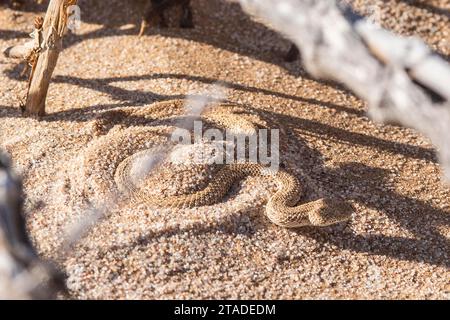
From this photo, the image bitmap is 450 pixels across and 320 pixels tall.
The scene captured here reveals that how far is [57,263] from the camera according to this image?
4.50 metres

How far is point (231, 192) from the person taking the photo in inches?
212

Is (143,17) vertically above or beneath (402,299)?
above

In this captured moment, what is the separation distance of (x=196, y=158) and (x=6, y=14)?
3.89m

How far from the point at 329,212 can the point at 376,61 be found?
348 cm

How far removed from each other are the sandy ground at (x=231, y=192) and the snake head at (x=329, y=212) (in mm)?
185

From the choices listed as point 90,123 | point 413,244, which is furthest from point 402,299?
point 90,123

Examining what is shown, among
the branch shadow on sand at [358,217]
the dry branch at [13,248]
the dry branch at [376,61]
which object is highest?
the dry branch at [376,61]

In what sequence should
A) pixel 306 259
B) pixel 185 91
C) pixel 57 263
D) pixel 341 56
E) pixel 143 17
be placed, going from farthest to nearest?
pixel 143 17 → pixel 185 91 → pixel 306 259 → pixel 57 263 → pixel 341 56

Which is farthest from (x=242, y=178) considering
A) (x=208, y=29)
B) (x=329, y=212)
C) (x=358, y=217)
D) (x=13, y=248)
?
(x=13, y=248)

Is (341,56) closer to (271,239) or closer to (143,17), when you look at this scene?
(271,239)

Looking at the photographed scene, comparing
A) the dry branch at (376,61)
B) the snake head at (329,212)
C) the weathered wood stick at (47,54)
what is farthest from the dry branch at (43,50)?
the dry branch at (376,61)

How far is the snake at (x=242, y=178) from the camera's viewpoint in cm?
502

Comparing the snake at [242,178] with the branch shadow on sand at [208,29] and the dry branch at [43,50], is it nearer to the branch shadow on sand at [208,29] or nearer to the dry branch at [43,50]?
the dry branch at [43,50]

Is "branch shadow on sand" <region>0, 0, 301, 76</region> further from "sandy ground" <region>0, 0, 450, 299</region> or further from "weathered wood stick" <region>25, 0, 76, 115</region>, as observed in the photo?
"weathered wood stick" <region>25, 0, 76, 115</region>
